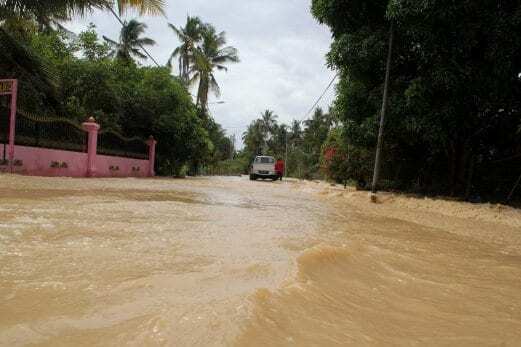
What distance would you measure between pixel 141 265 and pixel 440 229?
4783 millimetres

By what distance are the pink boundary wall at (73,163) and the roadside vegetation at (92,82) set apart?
1.56 meters

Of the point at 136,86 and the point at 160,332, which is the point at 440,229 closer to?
the point at 160,332

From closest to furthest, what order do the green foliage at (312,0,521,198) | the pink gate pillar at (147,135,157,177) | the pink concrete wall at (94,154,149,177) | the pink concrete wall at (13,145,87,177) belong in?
the green foliage at (312,0,521,198), the pink concrete wall at (13,145,87,177), the pink concrete wall at (94,154,149,177), the pink gate pillar at (147,135,157,177)

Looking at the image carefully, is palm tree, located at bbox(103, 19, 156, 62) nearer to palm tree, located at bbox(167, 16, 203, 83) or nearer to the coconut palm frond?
palm tree, located at bbox(167, 16, 203, 83)

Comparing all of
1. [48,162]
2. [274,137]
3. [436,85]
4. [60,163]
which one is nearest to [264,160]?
[60,163]

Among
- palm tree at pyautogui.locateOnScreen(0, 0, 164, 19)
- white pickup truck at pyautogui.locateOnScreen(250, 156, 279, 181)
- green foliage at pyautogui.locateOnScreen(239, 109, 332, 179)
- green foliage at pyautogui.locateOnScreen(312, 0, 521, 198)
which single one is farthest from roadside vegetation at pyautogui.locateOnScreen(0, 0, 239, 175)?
green foliage at pyautogui.locateOnScreen(239, 109, 332, 179)

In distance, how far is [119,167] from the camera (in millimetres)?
15922

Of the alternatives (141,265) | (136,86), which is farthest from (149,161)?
(141,265)

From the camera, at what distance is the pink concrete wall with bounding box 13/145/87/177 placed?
10383mm

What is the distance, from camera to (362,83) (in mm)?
12469

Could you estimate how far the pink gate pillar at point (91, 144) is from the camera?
13.3 m

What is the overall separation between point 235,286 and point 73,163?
12.1 m

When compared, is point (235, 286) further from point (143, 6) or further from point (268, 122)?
point (268, 122)

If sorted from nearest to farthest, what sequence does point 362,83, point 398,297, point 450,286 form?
point 398,297 < point 450,286 < point 362,83
